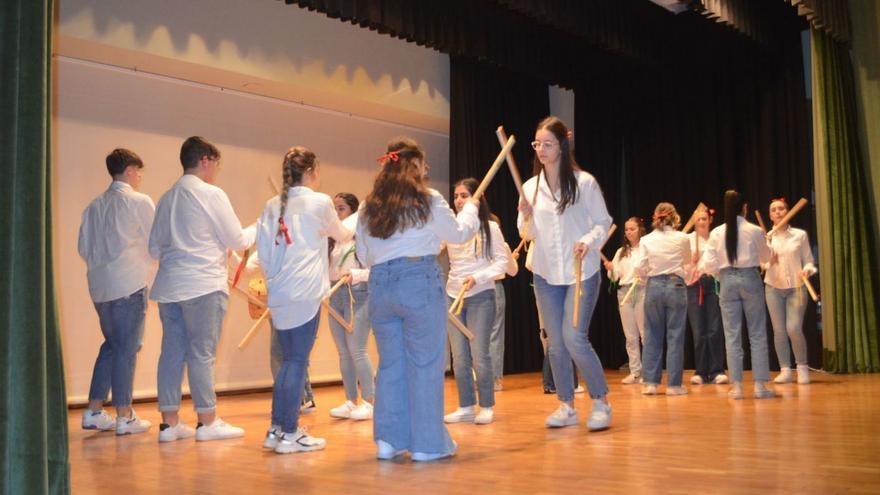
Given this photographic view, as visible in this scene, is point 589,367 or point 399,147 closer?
point 399,147

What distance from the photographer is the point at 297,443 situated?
13.0 ft

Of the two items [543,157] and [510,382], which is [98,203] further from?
[510,382]

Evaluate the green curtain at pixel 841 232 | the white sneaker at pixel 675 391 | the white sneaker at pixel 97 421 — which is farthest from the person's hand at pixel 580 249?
the green curtain at pixel 841 232

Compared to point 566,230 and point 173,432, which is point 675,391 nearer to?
point 566,230

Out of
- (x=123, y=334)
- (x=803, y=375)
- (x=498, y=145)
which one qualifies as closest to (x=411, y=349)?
(x=123, y=334)

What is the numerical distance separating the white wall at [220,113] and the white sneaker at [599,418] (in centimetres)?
440

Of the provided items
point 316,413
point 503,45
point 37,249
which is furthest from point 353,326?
point 503,45

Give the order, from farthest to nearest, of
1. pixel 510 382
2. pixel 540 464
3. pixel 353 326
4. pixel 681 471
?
pixel 510 382 < pixel 353 326 < pixel 540 464 < pixel 681 471

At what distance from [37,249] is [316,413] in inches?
162

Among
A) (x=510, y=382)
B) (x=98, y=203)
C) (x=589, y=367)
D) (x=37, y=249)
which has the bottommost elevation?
(x=510, y=382)

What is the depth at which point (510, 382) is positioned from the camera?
8742 millimetres

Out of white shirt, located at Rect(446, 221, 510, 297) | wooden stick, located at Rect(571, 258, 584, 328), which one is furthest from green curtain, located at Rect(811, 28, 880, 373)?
wooden stick, located at Rect(571, 258, 584, 328)

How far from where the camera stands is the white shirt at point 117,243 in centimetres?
486

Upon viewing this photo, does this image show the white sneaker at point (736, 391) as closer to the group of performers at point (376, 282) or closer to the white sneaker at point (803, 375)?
the group of performers at point (376, 282)
